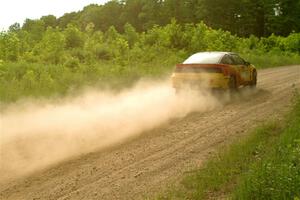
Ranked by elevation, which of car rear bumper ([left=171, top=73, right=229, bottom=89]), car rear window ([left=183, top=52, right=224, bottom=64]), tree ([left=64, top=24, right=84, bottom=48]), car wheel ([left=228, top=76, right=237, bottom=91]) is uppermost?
tree ([left=64, top=24, right=84, bottom=48])

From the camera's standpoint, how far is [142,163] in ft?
24.4

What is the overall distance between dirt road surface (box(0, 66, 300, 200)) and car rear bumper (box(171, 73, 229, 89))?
6.11 feet

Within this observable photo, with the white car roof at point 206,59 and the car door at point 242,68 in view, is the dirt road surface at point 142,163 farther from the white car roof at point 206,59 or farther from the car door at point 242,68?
the car door at point 242,68

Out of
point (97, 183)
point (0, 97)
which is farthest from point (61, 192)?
point (0, 97)

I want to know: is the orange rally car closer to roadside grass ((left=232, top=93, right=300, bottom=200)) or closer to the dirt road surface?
the dirt road surface

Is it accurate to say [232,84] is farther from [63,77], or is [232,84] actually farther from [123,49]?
[123,49]

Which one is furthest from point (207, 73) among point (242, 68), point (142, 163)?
point (142, 163)

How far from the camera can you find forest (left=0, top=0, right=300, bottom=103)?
15.6m

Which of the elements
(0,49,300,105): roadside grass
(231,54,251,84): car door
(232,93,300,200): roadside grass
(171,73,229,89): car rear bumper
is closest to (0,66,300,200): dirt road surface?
(232,93,300,200): roadside grass

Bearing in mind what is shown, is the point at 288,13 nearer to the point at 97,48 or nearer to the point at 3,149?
the point at 97,48

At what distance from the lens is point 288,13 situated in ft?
213

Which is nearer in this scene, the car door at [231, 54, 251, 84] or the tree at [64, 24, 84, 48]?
the car door at [231, 54, 251, 84]

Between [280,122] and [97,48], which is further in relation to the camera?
[97,48]

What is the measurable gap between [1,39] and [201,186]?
17197 millimetres
